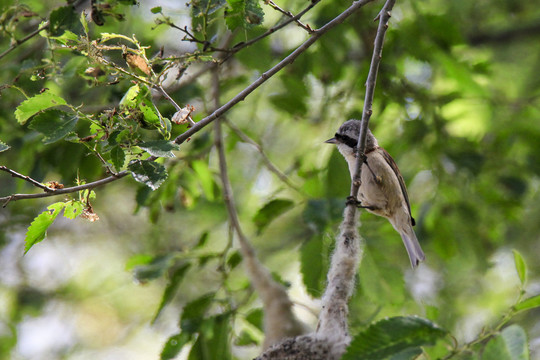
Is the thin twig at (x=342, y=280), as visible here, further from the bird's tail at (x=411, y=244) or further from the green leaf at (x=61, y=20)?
the green leaf at (x=61, y=20)

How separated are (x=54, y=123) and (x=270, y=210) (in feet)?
6.59

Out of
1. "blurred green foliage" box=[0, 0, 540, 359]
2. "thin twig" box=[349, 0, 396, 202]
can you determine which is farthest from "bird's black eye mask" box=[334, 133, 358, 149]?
"thin twig" box=[349, 0, 396, 202]

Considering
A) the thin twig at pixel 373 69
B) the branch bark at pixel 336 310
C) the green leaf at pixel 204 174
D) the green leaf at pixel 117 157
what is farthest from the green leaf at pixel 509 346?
the green leaf at pixel 204 174

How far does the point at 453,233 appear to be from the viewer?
489cm

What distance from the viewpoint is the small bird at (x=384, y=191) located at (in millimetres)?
3531

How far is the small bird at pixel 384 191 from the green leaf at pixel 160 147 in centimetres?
160

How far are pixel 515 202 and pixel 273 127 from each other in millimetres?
2481

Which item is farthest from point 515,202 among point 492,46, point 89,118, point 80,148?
point 89,118

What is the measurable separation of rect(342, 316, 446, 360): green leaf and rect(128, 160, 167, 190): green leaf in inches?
35.0

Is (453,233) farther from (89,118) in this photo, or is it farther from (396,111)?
(89,118)

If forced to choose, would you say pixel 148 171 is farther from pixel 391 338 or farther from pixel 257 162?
pixel 257 162

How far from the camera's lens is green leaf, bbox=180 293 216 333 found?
12.1 ft

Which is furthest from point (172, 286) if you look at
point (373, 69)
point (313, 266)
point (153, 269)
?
point (373, 69)

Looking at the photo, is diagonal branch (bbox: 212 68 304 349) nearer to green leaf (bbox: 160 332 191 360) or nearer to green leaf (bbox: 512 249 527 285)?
green leaf (bbox: 160 332 191 360)
